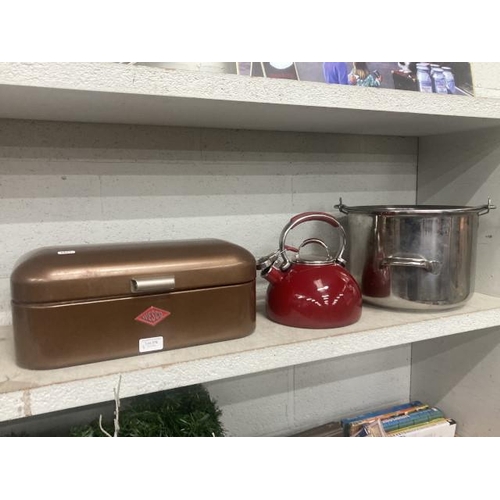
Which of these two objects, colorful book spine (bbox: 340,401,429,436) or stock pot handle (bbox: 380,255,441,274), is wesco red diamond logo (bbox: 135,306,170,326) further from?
colorful book spine (bbox: 340,401,429,436)

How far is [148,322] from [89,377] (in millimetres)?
105

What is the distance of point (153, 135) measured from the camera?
89cm

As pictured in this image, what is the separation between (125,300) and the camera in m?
0.62

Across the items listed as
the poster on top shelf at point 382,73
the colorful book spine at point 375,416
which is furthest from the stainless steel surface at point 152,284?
the colorful book spine at point 375,416

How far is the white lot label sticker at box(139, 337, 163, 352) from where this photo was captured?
2.10 ft

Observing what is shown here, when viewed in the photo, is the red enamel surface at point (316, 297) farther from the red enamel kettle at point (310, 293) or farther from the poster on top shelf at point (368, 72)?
the poster on top shelf at point (368, 72)

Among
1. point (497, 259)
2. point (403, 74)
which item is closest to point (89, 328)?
point (403, 74)

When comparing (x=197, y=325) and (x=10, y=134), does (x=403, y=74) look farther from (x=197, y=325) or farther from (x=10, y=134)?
(x=10, y=134)

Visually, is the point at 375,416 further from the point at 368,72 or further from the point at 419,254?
the point at 368,72

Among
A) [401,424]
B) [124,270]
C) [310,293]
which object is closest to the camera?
[124,270]

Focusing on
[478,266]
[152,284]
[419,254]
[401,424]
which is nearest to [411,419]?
[401,424]

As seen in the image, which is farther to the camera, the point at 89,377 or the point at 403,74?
the point at 403,74

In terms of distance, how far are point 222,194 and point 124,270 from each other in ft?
1.26
